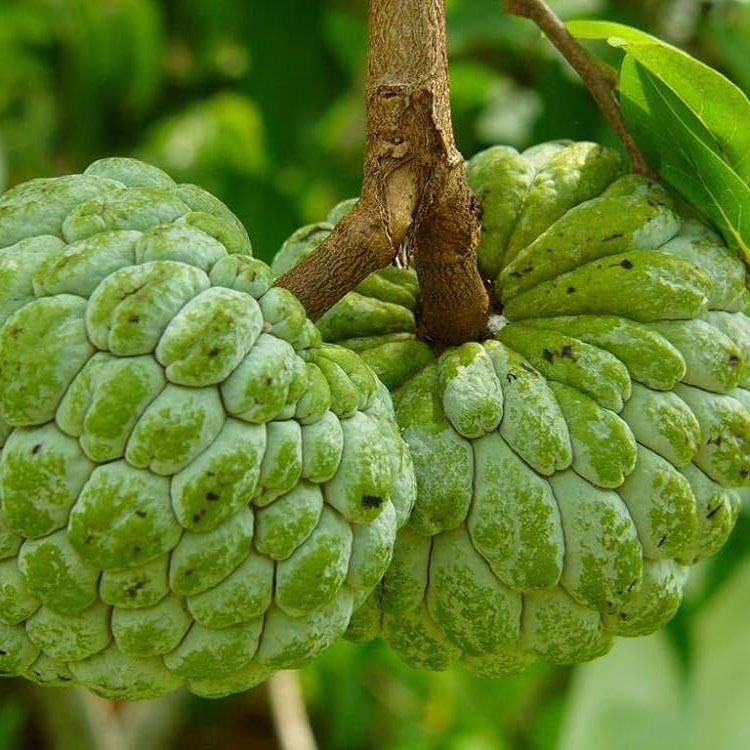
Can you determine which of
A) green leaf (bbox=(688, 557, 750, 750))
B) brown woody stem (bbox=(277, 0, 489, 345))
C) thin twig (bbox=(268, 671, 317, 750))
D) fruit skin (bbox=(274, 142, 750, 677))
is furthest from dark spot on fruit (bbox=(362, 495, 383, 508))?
thin twig (bbox=(268, 671, 317, 750))

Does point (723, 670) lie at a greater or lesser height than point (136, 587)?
lesser

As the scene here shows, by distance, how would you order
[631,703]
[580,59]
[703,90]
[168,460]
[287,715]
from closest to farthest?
[168,460]
[703,90]
[580,59]
[631,703]
[287,715]

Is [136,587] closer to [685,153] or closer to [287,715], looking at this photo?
[685,153]

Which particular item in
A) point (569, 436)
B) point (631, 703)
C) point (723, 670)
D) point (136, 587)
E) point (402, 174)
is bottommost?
point (631, 703)

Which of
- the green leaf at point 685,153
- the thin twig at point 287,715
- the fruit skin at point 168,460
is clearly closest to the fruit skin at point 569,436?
the green leaf at point 685,153

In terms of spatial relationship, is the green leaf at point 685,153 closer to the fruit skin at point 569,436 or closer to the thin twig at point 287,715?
the fruit skin at point 569,436

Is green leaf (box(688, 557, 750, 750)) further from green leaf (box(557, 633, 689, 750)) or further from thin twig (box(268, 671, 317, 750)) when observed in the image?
thin twig (box(268, 671, 317, 750))

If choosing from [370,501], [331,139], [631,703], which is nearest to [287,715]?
[631,703]
